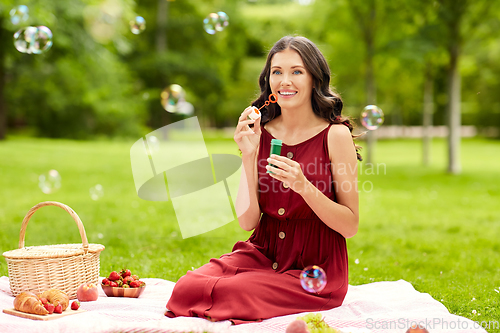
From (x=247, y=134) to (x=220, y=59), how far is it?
27.2m

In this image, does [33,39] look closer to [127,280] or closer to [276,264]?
[127,280]

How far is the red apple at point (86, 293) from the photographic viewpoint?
3.22m

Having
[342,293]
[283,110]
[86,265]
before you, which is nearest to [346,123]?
[283,110]

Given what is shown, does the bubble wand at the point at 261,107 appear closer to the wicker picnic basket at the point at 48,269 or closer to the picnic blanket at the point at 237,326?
the picnic blanket at the point at 237,326

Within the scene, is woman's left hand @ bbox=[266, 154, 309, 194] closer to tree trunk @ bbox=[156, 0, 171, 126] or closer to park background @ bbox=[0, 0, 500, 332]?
park background @ bbox=[0, 0, 500, 332]

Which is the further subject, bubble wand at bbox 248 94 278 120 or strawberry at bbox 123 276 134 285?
strawberry at bbox 123 276 134 285

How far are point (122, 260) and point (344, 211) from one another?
282 cm

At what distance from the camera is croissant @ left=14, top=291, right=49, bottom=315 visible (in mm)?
2896

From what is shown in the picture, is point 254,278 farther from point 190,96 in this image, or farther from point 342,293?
point 190,96

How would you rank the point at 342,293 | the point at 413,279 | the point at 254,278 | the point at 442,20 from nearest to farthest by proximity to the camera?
1. the point at 254,278
2. the point at 342,293
3. the point at 413,279
4. the point at 442,20

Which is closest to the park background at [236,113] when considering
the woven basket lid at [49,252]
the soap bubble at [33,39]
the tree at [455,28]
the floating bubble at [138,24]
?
the tree at [455,28]

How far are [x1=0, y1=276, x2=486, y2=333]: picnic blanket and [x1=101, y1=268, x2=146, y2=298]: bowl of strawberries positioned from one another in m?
0.06

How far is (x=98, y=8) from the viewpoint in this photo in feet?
42.2

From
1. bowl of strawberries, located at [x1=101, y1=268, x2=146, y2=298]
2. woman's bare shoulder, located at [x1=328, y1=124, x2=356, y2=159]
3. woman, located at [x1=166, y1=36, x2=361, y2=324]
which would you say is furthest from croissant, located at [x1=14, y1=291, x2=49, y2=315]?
woman's bare shoulder, located at [x1=328, y1=124, x2=356, y2=159]
